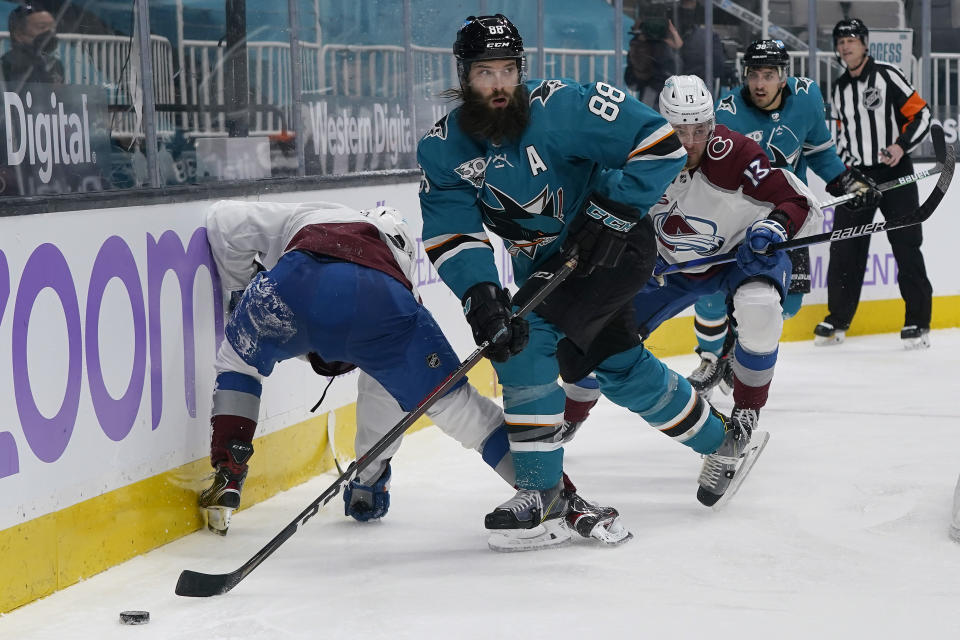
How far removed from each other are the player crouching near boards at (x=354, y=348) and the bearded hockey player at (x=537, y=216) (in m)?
0.10

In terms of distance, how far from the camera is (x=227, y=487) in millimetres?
2967

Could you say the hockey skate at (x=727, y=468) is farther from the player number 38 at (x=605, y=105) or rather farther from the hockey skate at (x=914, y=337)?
the hockey skate at (x=914, y=337)

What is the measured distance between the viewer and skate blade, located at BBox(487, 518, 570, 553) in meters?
2.86

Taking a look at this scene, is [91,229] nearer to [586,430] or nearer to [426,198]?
[426,198]

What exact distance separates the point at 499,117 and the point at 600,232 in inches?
12.4

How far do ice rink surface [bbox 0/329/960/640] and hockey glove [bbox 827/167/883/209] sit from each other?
1100mm

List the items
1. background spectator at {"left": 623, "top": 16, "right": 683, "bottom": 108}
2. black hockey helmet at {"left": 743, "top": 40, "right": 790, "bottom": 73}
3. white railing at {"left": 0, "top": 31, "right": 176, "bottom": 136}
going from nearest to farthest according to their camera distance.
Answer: white railing at {"left": 0, "top": 31, "right": 176, "bottom": 136} < black hockey helmet at {"left": 743, "top": 40, "right": 790, "bottom": 73} < background spectator at {"left": 623, "top": 16, "right": 683, "bottom": 108}

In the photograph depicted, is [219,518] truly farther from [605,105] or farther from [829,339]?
[829,339]

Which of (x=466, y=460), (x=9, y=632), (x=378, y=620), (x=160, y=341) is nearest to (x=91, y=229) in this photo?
(x=160, y=341)

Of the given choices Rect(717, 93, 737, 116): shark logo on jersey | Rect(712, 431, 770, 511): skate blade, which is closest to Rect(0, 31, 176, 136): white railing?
Rect(712, 431, 770, 511): skate blade

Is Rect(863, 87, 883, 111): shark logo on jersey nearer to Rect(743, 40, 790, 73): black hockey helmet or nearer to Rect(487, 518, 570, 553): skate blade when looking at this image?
Rect(743, 40, 790, 73): black hockey helmet

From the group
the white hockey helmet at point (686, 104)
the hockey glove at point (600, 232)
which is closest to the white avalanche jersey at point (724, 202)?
the white hockey helmet at point (686, 104)

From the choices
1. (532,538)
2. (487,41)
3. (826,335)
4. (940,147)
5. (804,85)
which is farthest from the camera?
(826,335)

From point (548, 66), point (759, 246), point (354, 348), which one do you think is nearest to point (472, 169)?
point (354, 348)
